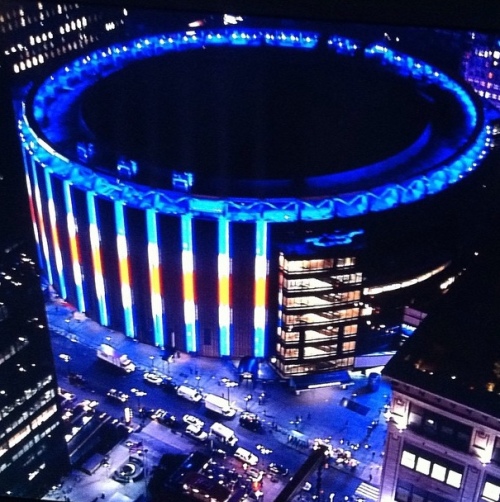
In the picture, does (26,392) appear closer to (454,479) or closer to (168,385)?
(168,385)

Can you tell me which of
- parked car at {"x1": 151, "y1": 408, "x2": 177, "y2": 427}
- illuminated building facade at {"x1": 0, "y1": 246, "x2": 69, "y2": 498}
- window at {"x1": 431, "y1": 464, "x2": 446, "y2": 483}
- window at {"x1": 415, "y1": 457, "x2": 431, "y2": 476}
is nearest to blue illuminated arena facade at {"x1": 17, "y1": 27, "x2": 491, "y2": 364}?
parked car at {"x1": 151, "y1": 408, "x2": 177, "y2": 427}

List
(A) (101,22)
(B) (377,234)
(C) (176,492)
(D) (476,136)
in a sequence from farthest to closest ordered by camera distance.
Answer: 1. (D) (476,136)
2. (B) (377,234)
3. (A) (101,22)
4. (C) (176,492)

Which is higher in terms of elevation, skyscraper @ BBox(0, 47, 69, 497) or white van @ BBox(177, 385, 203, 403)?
skyscraper @ BBox(0, 47, 69, 497)

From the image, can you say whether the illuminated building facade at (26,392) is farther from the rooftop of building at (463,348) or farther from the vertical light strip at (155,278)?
the rooftop of building at (463,348)

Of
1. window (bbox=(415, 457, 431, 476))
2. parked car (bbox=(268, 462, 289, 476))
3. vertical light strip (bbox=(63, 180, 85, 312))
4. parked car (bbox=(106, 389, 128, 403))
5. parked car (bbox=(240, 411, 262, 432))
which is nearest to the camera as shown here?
window (bbox=(415, 457, 431, 476))

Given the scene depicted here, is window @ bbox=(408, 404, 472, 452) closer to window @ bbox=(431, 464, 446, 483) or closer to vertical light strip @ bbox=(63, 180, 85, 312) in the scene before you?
window @ bbox=(431, 464, 446, 483)

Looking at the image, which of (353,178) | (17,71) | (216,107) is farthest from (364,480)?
(17,71)

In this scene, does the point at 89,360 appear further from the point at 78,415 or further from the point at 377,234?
the point at 377,234

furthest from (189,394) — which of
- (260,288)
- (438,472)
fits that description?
(438,472)
